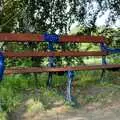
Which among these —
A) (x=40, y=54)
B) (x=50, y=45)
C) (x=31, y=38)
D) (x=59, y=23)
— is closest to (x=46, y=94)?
(x=40, y=54)

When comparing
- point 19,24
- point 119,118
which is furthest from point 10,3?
point 119,118

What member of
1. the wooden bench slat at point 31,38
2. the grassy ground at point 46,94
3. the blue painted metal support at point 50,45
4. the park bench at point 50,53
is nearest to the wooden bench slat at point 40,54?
the park bench at point 50,53

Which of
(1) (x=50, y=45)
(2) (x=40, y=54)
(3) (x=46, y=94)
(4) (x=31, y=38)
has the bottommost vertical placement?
(3) (x=46, y=94)

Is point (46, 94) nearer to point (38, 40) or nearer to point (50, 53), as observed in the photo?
point (50, 53)

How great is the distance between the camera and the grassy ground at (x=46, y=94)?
682 centimetres

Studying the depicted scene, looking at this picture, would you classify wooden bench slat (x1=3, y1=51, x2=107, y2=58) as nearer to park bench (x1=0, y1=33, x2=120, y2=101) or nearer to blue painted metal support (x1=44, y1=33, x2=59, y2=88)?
park bench (x1=0, y1=33, x2=120, y2=101)

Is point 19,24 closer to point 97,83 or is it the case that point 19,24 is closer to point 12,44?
point 12,44

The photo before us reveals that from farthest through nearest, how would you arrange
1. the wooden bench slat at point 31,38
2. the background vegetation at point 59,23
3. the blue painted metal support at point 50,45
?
the background vegetation at point 59,23 < the blue painted metal support at point 50,45 < the wooden bench slat at point 31,38

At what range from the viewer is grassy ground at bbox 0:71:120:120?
22.4ft

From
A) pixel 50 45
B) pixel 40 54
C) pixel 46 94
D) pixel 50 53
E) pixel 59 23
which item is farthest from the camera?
pixel 59 23

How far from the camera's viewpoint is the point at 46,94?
7.43m

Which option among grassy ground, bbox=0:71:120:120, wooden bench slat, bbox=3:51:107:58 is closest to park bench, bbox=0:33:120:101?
wooden bench slat, bbox=3:51:107:58

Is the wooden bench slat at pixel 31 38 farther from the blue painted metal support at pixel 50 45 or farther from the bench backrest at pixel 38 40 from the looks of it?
the blue painted metal support at pixel 50 45

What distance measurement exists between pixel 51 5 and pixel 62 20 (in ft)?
1.35
